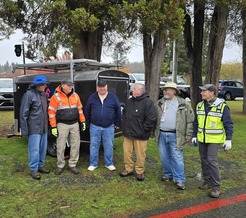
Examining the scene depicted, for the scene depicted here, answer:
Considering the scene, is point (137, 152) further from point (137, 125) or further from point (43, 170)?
point (43, 170)

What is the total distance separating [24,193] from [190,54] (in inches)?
349

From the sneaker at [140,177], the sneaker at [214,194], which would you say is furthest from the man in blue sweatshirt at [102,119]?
the sneaker at [214,194]

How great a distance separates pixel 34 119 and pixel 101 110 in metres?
1.19

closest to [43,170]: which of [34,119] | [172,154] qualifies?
[34,119]

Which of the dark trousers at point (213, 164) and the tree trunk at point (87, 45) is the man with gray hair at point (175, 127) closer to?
the dark trousers at point (213, 164)

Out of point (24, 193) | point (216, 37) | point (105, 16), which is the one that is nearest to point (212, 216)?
point (24, 193)

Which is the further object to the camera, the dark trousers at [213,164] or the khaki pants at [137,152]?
the khaki pants at [137,152]

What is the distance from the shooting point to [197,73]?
11.7m

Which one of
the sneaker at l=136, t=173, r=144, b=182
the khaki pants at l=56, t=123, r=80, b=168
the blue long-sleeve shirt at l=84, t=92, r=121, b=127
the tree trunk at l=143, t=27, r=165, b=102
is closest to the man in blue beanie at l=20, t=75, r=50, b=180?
the khaki pants at l=56, t=123, r=80, b=168

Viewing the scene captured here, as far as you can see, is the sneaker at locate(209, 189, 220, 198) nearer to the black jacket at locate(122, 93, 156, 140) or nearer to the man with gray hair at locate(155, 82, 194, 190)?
the man with gray hair at locate(155, 82, 194, 190)

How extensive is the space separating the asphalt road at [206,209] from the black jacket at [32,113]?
7.70 ft

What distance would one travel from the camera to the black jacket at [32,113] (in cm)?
530

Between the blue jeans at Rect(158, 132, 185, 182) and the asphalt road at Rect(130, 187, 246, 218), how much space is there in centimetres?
57

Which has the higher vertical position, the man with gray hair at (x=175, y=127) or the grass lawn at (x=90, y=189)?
the man with gray hair at (x=175, y=127)
